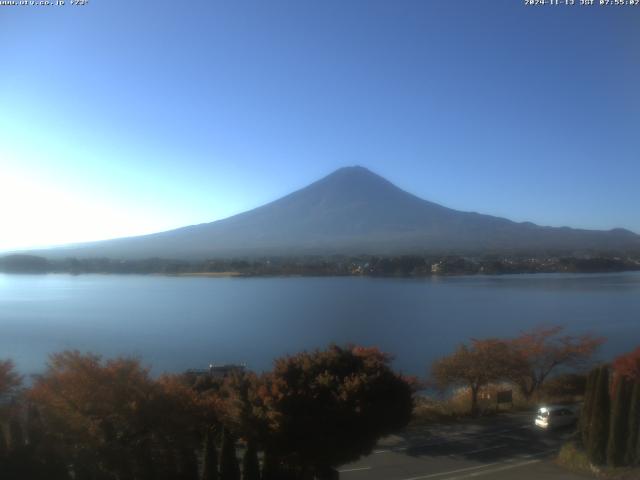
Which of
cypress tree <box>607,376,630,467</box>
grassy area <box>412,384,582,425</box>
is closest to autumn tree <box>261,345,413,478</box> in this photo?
cypress tree <box>607,376,630,467</box>

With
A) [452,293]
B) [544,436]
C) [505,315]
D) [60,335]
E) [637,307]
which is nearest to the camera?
[544,436]

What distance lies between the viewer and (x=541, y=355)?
14.1 meters

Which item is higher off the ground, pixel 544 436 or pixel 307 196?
pixel 307 196

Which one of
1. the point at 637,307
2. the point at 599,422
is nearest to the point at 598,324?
the point at 637,307

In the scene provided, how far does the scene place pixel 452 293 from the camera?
32812 millimetres

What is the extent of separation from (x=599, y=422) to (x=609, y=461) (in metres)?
0.42

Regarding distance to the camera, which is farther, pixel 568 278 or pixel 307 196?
pixel 307 196

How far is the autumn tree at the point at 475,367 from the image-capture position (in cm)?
1223

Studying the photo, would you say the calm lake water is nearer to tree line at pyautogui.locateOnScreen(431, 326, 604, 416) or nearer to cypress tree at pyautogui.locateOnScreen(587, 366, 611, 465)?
tree line at pyautogui.locateOnScreen(431, 326, 604, 416)

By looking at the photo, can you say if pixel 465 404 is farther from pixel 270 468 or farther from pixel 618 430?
pixel 270 468

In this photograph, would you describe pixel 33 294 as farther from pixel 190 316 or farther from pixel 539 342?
pixel 539 342

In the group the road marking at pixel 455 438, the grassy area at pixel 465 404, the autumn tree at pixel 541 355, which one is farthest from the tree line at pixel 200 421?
the autumn tree at pixel 541 355

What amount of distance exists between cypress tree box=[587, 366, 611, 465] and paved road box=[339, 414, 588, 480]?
358 mm

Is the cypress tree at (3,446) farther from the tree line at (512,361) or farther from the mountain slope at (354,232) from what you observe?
the mountain slope at (354,232)
